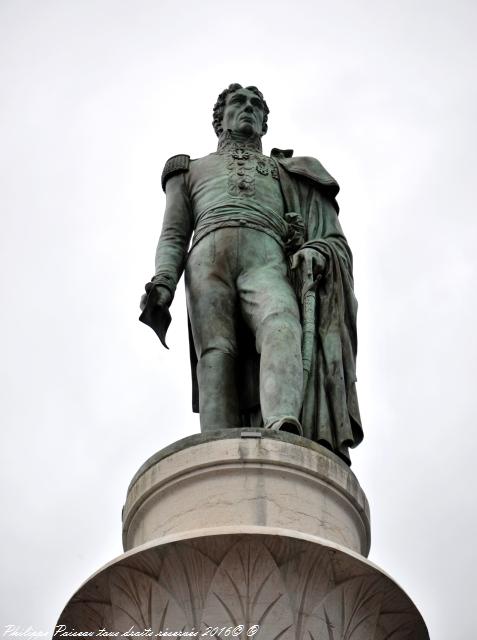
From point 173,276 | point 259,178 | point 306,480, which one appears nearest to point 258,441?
point 306,480

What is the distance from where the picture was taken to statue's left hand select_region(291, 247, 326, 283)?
11.1 meters

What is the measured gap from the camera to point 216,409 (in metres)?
10.6

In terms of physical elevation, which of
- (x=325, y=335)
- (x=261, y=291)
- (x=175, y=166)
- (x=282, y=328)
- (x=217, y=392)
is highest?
(x=175, y=166)

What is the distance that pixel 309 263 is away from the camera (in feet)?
36.5

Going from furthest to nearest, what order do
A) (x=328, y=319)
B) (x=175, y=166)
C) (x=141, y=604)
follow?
(x=175, y=166) < (x=328, y=319) < (x=141, y=604)

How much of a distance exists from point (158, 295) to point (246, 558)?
12.0 feet

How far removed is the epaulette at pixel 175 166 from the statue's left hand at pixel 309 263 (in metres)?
1.95

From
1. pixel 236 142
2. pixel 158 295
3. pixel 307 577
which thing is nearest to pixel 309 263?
pixel 158 295

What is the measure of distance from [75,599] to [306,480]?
1.92 meters

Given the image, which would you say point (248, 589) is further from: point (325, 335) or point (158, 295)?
point (158, 295)

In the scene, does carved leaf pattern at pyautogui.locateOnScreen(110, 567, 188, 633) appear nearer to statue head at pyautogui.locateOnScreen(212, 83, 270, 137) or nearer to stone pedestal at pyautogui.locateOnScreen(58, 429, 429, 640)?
stone pedestal at pyautogui.locateOnScreen(58, 429, 429, 640)

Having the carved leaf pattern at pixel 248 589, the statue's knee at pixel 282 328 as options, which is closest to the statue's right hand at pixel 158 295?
the statue's knee at pixel 282 328

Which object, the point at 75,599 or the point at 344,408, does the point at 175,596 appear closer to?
the point at 75,599

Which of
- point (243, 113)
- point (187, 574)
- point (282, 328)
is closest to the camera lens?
point (187, 574)
